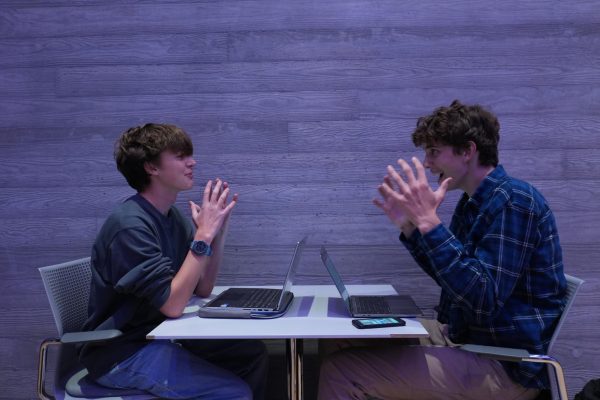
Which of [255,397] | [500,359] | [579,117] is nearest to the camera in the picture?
[500,359]

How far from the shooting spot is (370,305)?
1.70 meters

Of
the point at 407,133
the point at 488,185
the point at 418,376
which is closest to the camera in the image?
the point at 418,376

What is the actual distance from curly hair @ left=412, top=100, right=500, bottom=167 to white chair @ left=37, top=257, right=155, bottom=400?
1.25 metres

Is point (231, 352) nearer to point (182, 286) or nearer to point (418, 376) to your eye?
point (182, 286)

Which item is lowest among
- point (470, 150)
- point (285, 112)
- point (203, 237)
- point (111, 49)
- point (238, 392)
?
point (238, 392)

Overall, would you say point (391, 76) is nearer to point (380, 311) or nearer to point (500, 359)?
point (380, 311)

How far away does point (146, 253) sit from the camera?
155 cm

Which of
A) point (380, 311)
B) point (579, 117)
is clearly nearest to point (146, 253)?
point (380, 311)

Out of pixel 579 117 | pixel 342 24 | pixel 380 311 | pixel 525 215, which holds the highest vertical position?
pixel 342 24

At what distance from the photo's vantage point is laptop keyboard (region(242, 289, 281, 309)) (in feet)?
5.39

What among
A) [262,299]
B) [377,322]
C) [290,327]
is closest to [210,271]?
[262,299]

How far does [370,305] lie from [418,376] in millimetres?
300

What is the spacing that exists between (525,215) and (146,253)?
1.16 meters

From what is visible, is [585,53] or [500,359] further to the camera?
[585,53]
